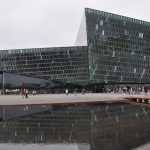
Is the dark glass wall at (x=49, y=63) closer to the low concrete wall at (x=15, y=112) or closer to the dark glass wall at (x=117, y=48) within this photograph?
the dark glass wall at (x=117, y=48)

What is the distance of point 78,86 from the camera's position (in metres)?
112

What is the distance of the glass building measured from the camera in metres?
111

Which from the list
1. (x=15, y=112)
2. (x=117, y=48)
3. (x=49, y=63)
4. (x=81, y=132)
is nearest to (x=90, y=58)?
(x=117, y=48)

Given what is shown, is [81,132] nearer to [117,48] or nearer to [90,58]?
[90,58]

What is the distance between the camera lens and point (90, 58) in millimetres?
110625

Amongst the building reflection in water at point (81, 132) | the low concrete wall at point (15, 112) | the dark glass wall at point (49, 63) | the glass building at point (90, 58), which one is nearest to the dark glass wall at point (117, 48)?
the glass building at point (90, 58)

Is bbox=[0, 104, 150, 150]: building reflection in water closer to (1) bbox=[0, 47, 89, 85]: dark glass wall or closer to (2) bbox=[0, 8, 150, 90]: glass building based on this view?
(2) bbox=[0, 8, 150, 90]: glass building

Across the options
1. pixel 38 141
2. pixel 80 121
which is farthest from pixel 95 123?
pixel 38 141

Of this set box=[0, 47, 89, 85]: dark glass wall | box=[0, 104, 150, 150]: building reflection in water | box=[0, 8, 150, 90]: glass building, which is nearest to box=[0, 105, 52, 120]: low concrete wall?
box=[0, 104, 150, 150]: building reflection in water

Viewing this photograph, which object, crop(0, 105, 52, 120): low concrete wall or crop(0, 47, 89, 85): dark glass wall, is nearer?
crop(0, 105, 52, 120): low concrete wall

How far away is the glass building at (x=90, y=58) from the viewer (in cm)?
11069

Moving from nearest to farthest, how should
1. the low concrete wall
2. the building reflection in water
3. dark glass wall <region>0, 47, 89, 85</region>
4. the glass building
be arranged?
the building reflection in water, the low concrete wall, the glass building, dark glass wall <region>0, 47, 89, 85</region>

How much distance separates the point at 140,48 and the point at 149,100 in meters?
79.3

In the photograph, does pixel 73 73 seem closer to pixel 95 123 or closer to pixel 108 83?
pixel 108 83
